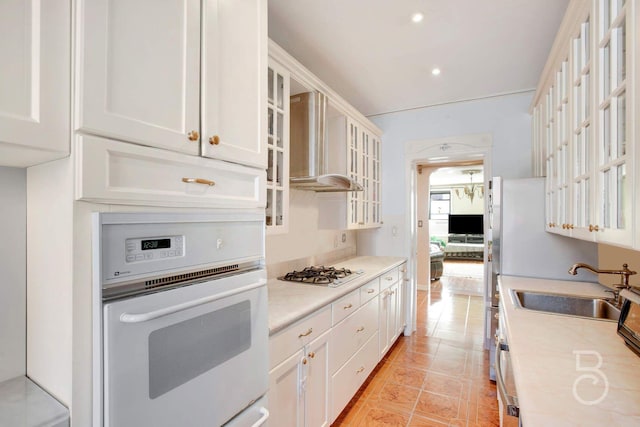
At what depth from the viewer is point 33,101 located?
0.71 meters

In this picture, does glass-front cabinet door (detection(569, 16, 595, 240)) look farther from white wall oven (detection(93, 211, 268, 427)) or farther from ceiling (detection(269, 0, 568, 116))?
white wall oven (detection(93, 211, 268, 427))

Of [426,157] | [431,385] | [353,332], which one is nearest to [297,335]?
[353,332]

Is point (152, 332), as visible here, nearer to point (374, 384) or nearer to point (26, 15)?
point (26, 15)

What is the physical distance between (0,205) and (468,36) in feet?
8.54

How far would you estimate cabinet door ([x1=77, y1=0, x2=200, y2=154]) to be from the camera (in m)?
0.78

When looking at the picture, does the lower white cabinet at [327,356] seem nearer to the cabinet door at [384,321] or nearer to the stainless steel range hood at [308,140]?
the cabinet door at [384,321]

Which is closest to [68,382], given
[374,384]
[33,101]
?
[33,101]

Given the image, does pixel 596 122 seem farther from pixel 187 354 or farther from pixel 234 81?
pixel 187 354

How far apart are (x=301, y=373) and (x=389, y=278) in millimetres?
1665

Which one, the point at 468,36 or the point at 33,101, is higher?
the point at 468,36

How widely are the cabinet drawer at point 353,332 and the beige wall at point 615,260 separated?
162 centimetres

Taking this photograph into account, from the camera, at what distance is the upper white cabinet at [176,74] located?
80 cm

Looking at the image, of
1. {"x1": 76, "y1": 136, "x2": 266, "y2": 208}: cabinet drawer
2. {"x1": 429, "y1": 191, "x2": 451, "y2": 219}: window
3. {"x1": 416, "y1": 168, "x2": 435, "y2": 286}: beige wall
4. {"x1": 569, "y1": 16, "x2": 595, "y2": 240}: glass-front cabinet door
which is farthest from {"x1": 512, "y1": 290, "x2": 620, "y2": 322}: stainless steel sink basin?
{"x1": 429, "y1": 191, "x2": 451, "y2": 219}: window

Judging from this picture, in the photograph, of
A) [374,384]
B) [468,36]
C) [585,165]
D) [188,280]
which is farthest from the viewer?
[374,384]
